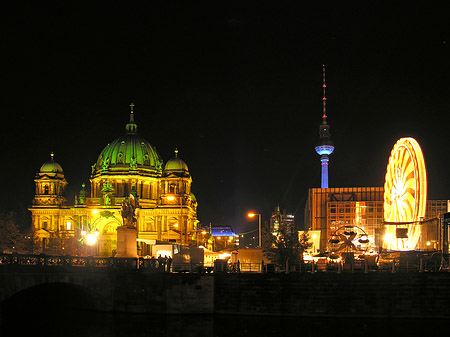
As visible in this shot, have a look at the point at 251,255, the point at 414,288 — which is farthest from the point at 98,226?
the point at 414,288

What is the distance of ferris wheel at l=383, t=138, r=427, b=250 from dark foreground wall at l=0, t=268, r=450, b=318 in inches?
734

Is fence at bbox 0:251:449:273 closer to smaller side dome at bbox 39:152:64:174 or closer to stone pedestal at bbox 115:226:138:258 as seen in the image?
stone pedestal at bbox 115:226:138:258

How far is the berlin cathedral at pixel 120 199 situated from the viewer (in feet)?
460

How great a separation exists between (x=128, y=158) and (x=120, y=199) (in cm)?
1317

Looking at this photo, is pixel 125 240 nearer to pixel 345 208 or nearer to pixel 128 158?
pixel 128 158

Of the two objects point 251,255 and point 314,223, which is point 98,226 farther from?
point 251,255

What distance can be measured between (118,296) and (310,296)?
1495cm

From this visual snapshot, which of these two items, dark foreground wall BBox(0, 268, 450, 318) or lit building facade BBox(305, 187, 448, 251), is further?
→ lit building facade BBox(305, 187, 448, 251)

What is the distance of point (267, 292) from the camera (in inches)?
1923

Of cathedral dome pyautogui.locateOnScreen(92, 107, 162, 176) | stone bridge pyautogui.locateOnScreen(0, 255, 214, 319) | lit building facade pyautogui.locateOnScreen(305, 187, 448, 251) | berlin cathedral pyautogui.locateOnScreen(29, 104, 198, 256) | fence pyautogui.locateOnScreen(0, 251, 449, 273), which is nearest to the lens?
stone bridge pyautogui.locateOnScreen(0, 255, 214, 319)

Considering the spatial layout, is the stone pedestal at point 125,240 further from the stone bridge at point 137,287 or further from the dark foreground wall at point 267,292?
the dark foreground wall at point 267,292

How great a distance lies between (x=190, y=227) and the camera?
146m

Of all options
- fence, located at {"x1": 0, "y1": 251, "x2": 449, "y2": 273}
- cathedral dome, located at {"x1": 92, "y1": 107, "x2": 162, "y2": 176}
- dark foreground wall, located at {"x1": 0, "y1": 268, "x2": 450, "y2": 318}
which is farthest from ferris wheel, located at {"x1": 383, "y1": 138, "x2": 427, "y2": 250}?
cathedral dome, located at {"x1": 92, "y1": 107, "x2": 162, "y2": 176}

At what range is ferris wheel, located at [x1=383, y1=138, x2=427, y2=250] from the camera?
6531 centimetres
